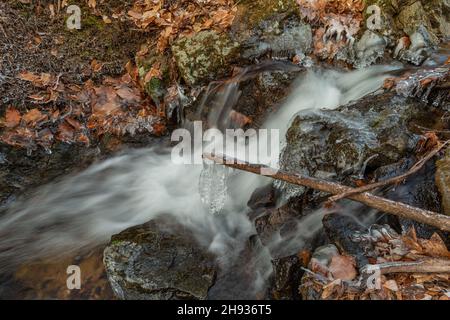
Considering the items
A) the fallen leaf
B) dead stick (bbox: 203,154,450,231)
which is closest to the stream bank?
the fallen leaf

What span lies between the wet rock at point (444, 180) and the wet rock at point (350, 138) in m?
0.41

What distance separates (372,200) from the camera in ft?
9.82

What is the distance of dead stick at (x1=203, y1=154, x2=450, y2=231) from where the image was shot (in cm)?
281

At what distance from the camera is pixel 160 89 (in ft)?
18.2

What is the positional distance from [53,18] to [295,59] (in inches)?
148

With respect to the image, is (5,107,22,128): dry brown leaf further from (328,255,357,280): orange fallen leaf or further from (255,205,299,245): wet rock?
(328,255,357,280): orange fallen leaf

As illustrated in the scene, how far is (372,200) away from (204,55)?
317cm

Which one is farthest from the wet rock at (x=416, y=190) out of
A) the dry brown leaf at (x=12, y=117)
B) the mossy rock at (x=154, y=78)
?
the dry brown leaf at (x=12, y=117)

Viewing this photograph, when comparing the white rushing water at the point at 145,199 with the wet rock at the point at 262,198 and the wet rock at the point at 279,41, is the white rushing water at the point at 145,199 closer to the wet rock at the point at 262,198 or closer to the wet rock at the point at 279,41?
the wet rock at the point at 262,198

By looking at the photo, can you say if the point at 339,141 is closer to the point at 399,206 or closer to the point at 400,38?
the point at 399,206

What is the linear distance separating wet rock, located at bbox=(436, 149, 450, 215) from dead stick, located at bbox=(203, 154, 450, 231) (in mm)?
388

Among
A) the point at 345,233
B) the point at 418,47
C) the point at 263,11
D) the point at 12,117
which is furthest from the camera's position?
the point at 12,117

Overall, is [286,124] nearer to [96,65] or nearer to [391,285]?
[391,285]

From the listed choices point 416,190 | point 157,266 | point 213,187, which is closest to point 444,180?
point 416,190
